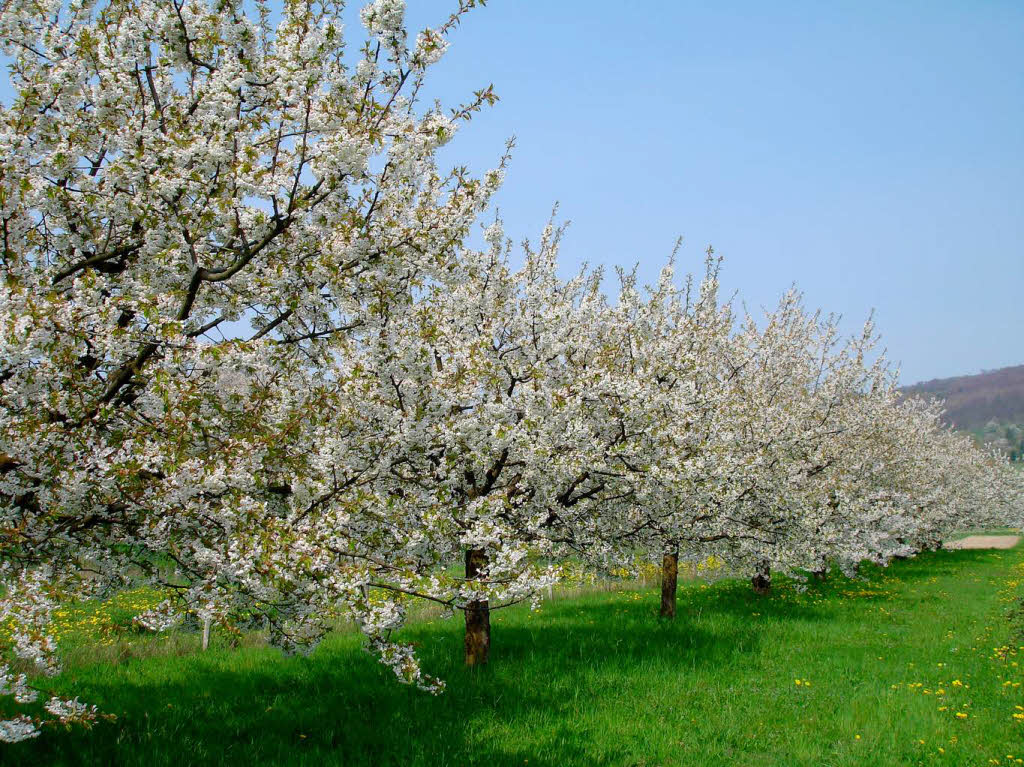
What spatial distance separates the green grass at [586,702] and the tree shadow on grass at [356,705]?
3cm

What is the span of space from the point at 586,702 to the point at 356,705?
3.26 meters

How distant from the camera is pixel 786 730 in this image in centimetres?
880

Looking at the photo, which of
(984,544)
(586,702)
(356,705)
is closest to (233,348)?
(356,705)

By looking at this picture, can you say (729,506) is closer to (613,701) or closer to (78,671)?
(613,701)

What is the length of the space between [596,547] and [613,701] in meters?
2.24

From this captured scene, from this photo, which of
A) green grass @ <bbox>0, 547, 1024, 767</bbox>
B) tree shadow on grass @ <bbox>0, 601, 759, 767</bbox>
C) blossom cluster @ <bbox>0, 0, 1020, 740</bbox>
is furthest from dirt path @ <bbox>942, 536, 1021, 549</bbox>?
blossom cluster @ <bbox>0, 0, 1020, 740</bbox>

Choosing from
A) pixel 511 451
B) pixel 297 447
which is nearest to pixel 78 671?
pixel 297 447

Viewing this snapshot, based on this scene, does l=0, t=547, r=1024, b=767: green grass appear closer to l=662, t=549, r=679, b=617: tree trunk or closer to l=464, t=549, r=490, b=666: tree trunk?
l=464, t=549, r=490, b=666: tree trunk

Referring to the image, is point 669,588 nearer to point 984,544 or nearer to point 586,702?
point 586,702

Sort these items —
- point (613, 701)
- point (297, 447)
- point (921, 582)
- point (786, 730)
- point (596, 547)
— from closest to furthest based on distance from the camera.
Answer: point (297, 447)
point (786, 730)
point (613, 701)
point (596, 547)
point (921, 582)

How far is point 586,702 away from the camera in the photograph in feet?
30.8

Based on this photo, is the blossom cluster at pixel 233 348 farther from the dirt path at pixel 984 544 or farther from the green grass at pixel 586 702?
the dirt path at pixel 984 544

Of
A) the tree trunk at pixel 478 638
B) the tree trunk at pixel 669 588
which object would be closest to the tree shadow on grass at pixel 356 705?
the tree trunk at pixel 478 638

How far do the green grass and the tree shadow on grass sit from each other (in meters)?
0.03
